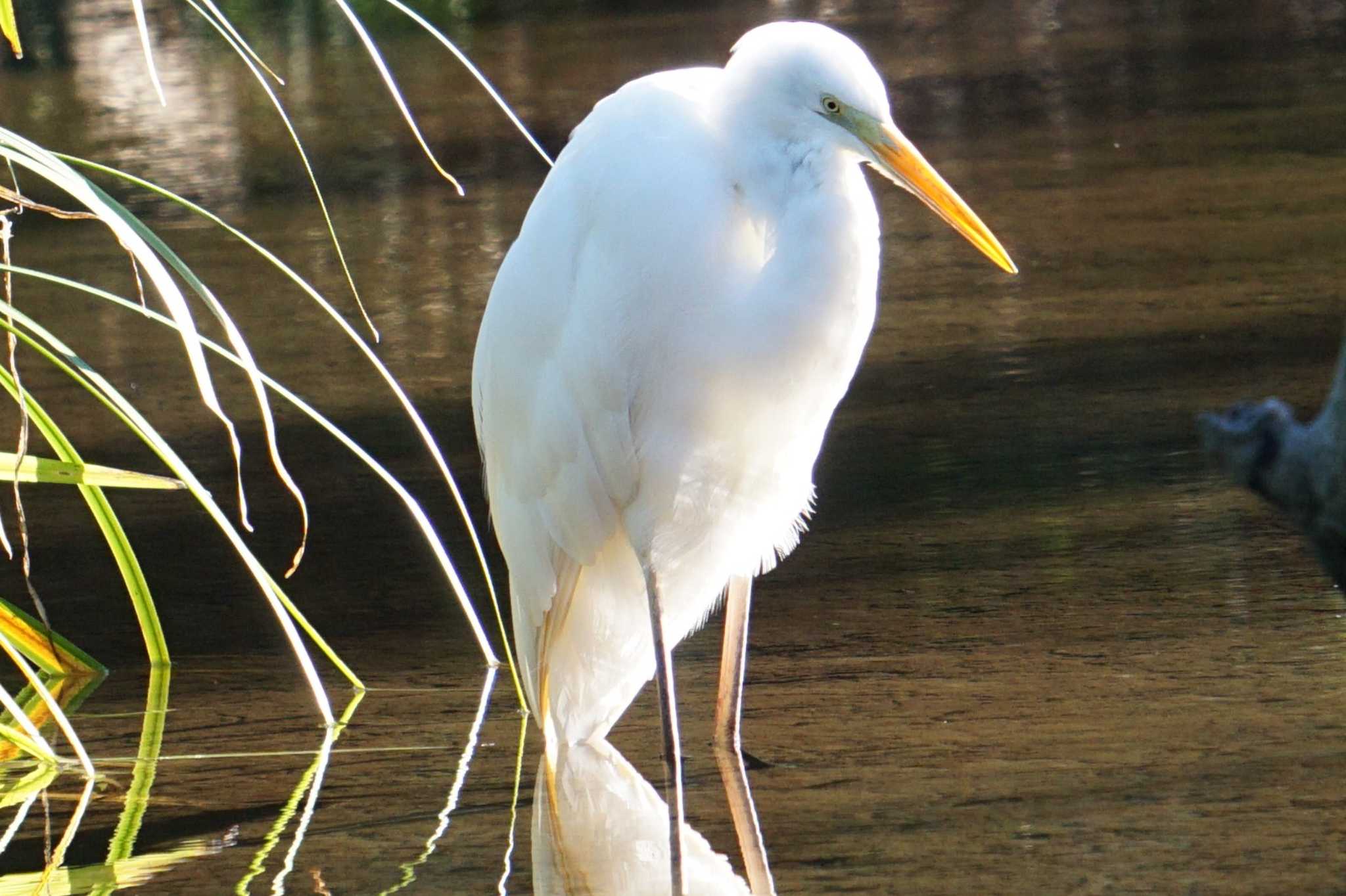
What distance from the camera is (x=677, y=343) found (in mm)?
3137

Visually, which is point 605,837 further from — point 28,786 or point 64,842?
point 28,786

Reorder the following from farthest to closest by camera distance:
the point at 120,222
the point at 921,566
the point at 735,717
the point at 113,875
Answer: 1. the point at 921,566
2. the point at 735,717
3. the point at 113,875
4. the point at 120,222

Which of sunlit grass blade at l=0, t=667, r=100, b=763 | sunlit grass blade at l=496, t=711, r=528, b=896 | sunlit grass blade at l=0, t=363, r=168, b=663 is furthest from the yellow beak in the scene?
sunlit grass blade at l=0, t=667, r=100, b=763

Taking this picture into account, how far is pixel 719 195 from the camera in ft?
10.2

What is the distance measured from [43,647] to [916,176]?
186 cm

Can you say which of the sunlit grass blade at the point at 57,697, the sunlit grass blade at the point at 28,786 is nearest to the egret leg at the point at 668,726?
the sunlit grass blade at the point at 28,786

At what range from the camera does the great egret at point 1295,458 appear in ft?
5.07

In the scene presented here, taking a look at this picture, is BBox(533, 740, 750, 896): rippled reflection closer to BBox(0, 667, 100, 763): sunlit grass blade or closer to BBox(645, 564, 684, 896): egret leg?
BBox(645, 564, 684, 896): egret leg

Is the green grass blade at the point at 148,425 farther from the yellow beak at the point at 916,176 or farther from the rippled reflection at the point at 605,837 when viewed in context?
the yellow beak at the point at 916,176

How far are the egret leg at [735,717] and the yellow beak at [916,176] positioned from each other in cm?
75

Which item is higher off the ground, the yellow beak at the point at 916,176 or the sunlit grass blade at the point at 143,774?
the yellow beak at the point at 916,176

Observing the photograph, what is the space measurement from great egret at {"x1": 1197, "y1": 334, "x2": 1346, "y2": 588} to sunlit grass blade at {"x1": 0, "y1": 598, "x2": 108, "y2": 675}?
231 centimetres

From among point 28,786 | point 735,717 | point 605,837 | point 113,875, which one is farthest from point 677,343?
point 28,786

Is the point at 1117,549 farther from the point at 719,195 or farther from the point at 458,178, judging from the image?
the point at 458,178
